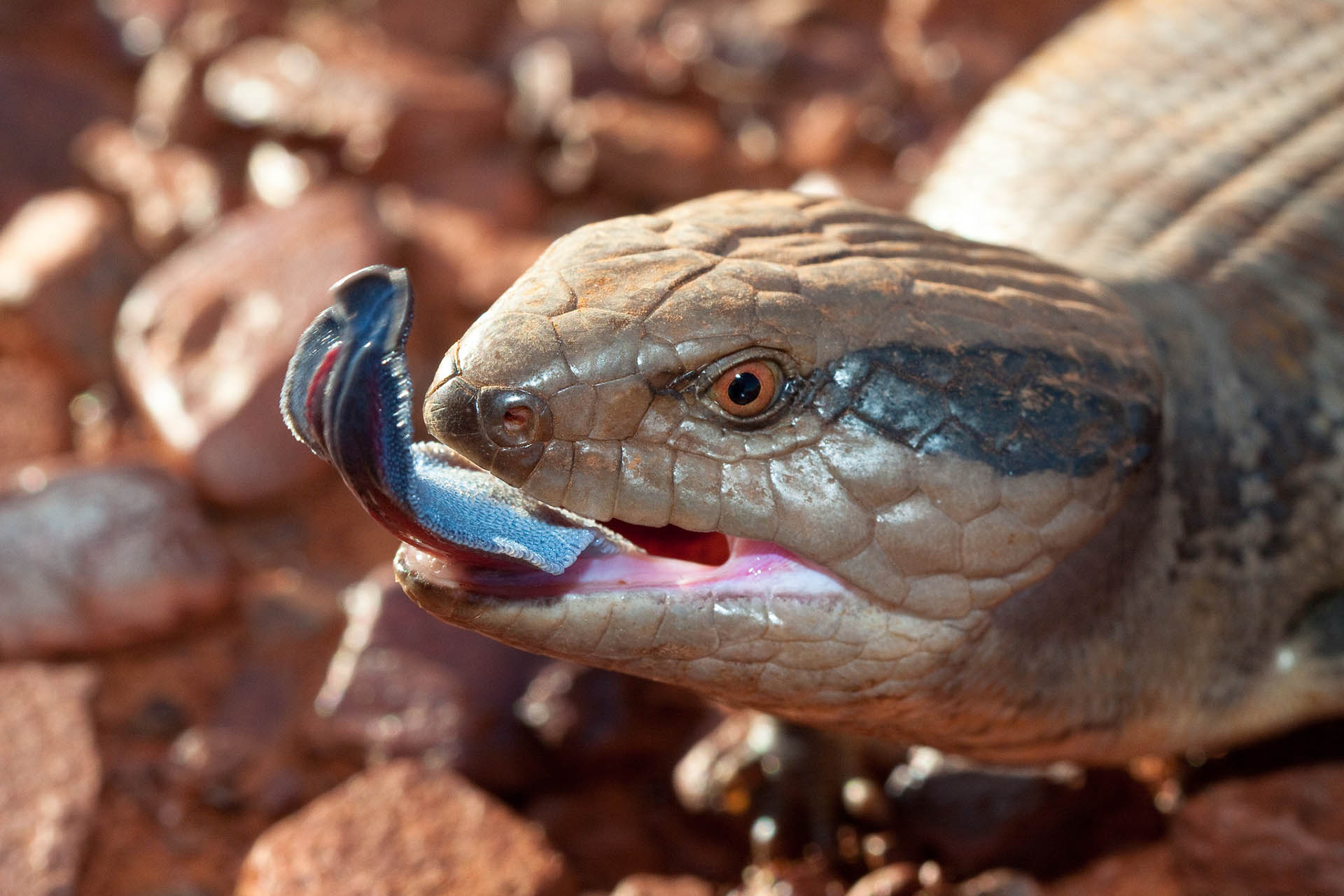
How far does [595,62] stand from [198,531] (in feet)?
10.3

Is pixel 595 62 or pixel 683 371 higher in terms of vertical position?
pixel 683 371

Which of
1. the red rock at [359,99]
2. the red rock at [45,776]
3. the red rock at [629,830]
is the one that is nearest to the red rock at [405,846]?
the red rock at [629,830]

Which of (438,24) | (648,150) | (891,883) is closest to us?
(891,883)

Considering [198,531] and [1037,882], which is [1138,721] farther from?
[198,531]

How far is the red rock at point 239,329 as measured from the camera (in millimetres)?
4148

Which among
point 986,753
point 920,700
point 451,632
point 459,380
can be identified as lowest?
point 451,632

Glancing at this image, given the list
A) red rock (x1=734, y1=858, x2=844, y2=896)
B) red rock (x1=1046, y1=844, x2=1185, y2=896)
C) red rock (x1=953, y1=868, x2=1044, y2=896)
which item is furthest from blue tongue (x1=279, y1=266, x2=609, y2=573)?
red rock (x1=1046, y1=844, x2=1185, y2=896)

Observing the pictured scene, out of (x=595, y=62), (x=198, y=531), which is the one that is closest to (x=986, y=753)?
(x=198, y=531)

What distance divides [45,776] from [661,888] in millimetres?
1532

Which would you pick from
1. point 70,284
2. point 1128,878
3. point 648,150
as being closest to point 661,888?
point 1128,878

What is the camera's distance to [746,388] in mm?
2084

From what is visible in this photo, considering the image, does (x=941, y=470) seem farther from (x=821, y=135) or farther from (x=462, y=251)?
(x=821, y=135)

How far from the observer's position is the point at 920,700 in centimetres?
230

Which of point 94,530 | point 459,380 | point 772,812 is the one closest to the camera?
point 459,380
